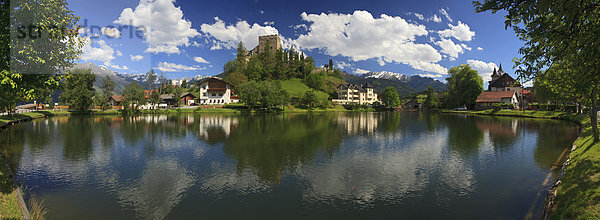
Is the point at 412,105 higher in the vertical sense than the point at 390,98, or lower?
lower

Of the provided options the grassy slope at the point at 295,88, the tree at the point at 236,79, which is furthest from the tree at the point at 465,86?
A: the tree at the point at 236,79

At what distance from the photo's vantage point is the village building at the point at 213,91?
118 meters

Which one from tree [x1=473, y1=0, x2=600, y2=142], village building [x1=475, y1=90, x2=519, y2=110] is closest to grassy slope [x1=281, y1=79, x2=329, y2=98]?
village building [x1=475, y1=90, x2=519, y2=110]

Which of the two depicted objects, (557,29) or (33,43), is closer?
(557,29)

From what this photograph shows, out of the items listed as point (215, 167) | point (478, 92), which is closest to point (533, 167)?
point (215, 167)

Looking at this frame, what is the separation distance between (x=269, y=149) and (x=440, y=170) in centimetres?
1579

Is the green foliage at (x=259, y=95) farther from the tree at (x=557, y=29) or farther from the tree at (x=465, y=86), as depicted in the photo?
the tree at (x=557, y=29)

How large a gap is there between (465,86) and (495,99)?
12798mm

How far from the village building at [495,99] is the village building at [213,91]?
112 metres

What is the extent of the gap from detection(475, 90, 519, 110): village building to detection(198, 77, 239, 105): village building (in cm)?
11155

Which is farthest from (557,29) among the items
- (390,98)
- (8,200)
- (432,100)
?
(390,98)

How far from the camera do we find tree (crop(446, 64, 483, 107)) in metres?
114

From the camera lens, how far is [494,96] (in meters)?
108

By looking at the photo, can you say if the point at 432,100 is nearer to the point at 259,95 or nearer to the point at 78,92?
the point at 259,95
